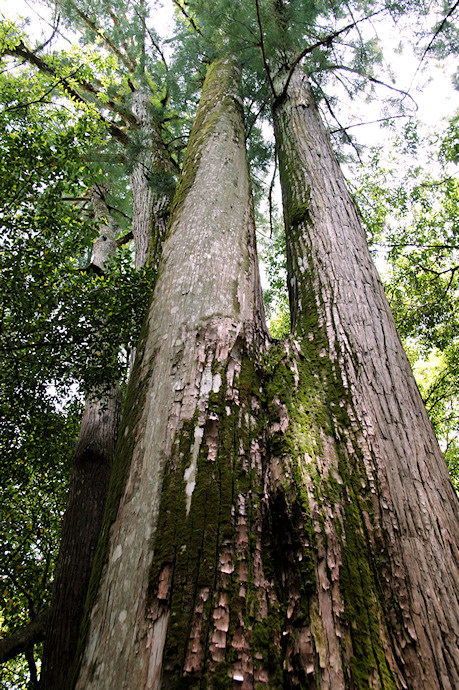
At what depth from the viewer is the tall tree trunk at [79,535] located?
10.4 ft

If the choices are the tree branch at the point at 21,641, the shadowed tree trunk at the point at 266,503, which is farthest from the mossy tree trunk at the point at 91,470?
the shadowed tree trunk at the point at 266,503

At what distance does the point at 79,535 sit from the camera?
148 inches

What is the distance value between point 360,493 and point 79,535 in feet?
10.8

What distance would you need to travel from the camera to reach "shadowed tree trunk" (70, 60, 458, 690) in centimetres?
109

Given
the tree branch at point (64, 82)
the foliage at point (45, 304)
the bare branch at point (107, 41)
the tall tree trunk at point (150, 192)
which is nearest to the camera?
the foliage at point (45, 304)

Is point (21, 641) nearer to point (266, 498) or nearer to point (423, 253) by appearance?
point (266, 498)

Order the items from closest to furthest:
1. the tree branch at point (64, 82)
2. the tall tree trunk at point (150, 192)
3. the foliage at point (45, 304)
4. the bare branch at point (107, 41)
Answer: the foliage at point (45, 304) < the tall tree trunk at point (150, 192) < the tree branch at point (64, 82) < the bare branch at point (107, 41)

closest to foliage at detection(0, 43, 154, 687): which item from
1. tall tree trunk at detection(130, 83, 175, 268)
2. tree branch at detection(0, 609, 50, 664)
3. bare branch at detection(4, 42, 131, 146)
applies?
tall tree trunk at detection(130, 83, 175, 268)

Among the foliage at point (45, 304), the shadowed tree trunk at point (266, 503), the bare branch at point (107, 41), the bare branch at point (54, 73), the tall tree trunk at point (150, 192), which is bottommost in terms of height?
the shadowed tree trunk at point (266, 503)

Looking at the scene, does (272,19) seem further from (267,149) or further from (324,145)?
(324,145)

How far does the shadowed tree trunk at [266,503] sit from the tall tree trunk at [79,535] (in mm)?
2269

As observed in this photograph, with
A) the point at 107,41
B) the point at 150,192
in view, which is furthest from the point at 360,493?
the point at 107,41

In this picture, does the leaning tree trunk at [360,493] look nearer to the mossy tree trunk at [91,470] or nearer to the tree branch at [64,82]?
the mossy tree trunk at [91,470]

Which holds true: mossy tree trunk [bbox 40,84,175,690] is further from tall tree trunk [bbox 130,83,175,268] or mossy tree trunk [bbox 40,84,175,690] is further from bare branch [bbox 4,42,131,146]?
bare branch [bbox 4,42,131,146]
